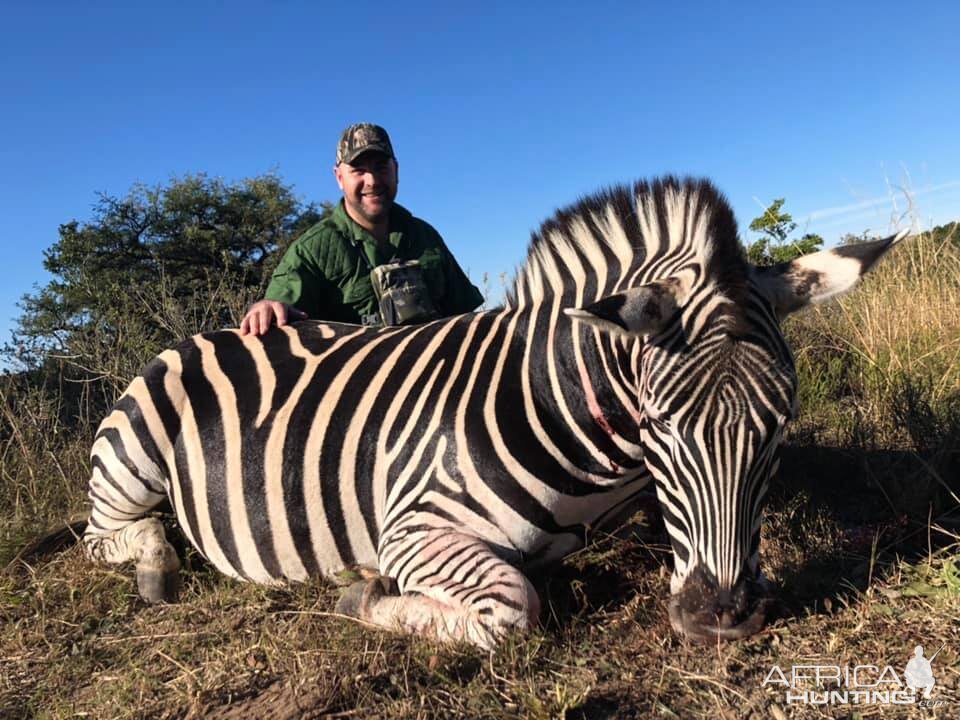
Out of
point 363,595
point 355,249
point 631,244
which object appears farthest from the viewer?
point 355,249

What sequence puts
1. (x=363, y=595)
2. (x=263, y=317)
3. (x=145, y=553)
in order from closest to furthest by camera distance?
(x=363, y=595) < (x=145, y=553) < (x=263, y=317)

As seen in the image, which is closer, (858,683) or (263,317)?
(858,683)

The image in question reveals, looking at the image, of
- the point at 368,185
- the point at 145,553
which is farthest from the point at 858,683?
the point at 368,185

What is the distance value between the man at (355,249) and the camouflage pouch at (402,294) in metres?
0.12

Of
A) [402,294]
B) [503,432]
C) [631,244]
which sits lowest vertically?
[503,432]

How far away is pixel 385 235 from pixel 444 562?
3111mm

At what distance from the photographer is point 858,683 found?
1816mm

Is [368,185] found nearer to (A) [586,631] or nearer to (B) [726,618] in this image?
(A) [586,631]

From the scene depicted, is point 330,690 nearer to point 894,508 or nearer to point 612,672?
point 612,672

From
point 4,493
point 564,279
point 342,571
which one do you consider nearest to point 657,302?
point 564,279

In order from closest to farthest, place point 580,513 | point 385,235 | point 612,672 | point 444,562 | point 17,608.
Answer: point 612,672 < point 444,562 < point 580,513 < point 17,608 < point 385,235

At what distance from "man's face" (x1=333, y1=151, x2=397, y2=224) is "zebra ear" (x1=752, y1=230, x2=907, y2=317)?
3.06 m

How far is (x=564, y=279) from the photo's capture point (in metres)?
2.63

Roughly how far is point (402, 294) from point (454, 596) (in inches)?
93.7
